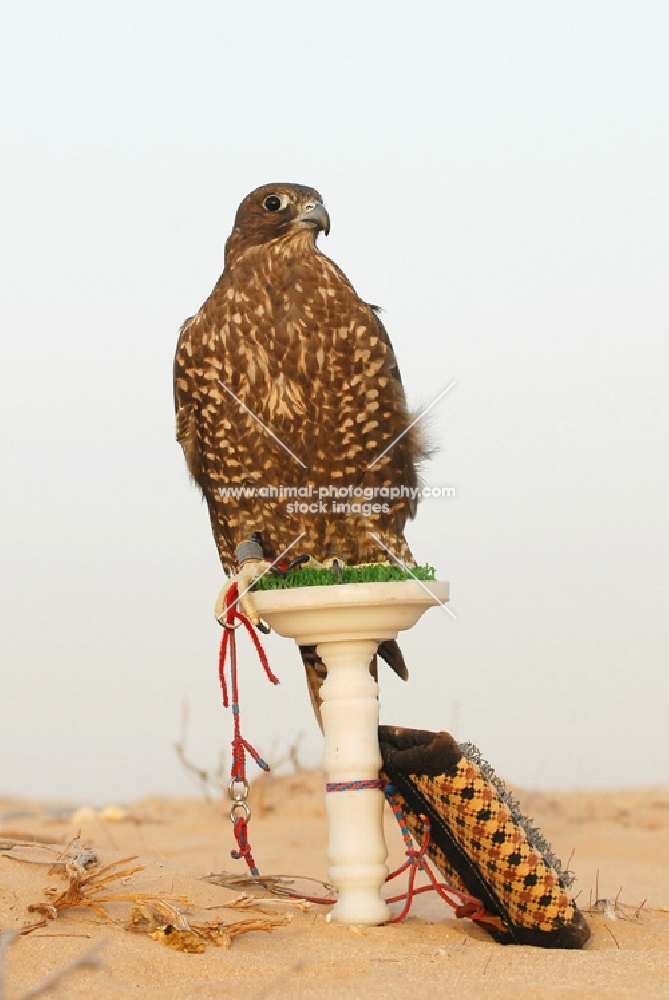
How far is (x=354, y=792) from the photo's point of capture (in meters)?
3.52

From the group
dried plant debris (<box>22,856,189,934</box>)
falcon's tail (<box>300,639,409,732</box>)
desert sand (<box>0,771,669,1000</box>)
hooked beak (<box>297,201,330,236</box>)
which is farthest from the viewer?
falcon's tail (<box>300,639,409,732</box>)

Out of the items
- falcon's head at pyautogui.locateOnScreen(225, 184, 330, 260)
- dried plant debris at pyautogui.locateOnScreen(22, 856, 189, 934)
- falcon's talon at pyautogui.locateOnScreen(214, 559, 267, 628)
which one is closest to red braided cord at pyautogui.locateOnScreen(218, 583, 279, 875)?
falcon's talon at pyautogui.locateOnScreen(214, 559, 267, 628)

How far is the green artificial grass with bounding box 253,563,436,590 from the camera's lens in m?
3.63

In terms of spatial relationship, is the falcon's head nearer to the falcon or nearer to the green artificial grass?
the falcon

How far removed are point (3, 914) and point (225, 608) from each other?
1161 millimetres

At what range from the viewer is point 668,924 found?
13.1 ft

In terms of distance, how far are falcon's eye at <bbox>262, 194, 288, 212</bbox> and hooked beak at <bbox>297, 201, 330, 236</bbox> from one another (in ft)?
0.26

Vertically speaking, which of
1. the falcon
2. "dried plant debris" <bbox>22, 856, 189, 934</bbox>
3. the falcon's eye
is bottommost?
"dried plant debris" <bbox>22, 856, 189, 934</bbox>

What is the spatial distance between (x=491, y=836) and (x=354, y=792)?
424 millimetres

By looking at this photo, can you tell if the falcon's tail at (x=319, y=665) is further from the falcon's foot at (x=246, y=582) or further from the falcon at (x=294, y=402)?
the falcon's foot at (x=246, y=582)

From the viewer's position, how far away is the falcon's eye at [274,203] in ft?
13.8

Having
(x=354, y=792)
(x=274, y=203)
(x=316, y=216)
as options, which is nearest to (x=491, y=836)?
(x=354, y=792)

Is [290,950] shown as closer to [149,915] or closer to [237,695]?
[149,915]

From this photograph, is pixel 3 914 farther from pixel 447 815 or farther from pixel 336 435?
pixel 336 435
